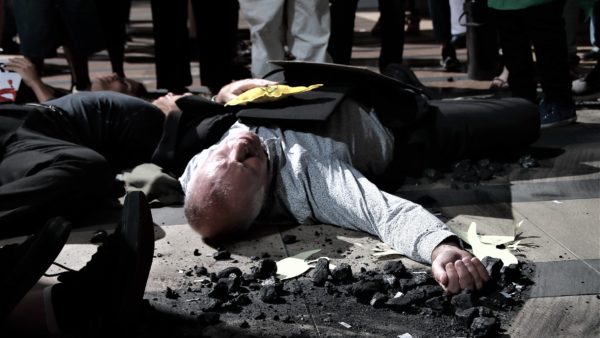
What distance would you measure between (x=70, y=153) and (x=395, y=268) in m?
1.54

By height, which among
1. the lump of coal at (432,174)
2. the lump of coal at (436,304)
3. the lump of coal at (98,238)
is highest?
the lump of coal at (436,304)

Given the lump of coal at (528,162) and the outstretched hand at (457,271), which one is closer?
the outstretched hand at (457,271)

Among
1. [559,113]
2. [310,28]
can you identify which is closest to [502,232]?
[559,113]

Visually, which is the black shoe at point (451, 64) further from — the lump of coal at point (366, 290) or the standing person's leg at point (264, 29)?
the lump of coal at point (366, 290)

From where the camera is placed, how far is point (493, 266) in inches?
107

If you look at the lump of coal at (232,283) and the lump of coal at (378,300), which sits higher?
the lump of coal at (378,300)

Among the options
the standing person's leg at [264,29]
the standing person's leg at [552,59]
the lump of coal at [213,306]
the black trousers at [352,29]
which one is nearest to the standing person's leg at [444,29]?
the black trousers at [352,29]

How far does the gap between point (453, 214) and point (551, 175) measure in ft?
2.41

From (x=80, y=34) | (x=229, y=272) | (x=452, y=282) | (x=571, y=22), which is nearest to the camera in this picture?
(x=452, y=282)

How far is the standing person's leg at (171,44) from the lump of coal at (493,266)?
3.67 meters

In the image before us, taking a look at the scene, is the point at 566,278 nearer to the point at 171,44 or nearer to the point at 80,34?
the point at 171,44

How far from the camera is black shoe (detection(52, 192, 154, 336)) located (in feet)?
7.53

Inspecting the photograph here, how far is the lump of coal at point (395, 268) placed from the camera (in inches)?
109

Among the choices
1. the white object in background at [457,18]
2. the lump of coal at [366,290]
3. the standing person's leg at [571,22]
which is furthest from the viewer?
the white object in background at [457,18]
